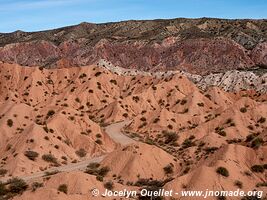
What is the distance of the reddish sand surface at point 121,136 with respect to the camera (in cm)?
4044

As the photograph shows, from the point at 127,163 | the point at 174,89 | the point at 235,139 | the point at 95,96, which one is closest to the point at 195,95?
the point at 174,89

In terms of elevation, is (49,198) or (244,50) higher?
(244,50)

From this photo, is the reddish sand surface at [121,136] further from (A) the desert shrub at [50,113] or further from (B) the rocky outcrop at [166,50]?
(B) the rocky outcrop at [166,50]

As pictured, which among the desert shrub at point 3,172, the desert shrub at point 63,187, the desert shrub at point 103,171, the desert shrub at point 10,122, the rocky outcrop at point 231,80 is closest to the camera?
the desert shrub at point 63,187

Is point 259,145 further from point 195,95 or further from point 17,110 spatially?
point 195,95

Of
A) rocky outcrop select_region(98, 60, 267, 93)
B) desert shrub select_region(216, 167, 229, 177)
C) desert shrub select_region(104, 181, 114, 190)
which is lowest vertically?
desert shrub select_region(104, 181, 114, 190)

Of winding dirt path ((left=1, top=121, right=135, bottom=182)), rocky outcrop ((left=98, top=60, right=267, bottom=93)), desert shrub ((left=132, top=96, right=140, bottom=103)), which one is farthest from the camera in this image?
rocky outcrop ((left=98, top=60, right=267, bottom=93))

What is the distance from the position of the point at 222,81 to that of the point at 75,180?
8754 centimetres

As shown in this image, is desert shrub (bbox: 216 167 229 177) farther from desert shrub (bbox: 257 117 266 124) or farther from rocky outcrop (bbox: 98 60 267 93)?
rocky outcrop (bbox: 98 60 267 93)

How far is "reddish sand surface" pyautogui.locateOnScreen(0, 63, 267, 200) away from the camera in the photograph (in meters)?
40.4

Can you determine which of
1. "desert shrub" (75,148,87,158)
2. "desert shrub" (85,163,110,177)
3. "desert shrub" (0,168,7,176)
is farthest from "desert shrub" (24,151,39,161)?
"desert shrub" (85,163,110,177)

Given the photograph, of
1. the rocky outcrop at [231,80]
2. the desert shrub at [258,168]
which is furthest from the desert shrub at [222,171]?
the rocky outcrop at [231,80]

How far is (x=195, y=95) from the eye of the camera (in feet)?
312

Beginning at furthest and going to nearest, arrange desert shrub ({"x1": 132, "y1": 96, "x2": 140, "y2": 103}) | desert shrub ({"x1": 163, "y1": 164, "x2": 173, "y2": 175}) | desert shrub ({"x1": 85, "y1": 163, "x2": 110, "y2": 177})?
desert shrub ({"x1": 132, "y1": 96, "x2": 140, "y2": 103}) → desert shrub ({"x1": 163, "y1": 164, "x2": 173, "y2": 175}) → desert shrub ({"x1": 85, "y1": 163, "x2": 110, "y2": 177})
